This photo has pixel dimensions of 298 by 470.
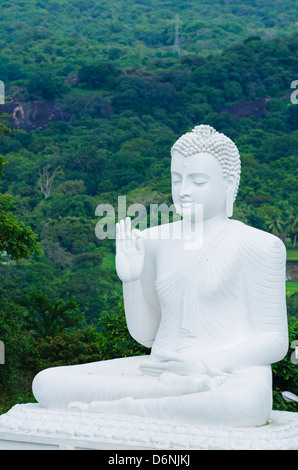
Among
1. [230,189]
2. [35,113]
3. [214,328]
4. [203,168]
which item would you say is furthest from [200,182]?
[35,113]

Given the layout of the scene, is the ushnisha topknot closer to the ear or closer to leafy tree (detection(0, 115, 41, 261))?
the ear

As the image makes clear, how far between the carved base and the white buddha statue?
0.18 meters

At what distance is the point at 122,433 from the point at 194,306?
1.27 m

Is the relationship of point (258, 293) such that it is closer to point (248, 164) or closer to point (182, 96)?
point (248, 164)

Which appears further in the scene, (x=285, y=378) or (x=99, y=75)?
(x=99, y=75)

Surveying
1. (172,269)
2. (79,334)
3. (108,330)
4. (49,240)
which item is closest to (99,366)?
(172,269)

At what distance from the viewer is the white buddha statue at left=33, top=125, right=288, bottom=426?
6.79 m

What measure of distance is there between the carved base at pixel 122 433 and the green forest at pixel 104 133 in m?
3.82

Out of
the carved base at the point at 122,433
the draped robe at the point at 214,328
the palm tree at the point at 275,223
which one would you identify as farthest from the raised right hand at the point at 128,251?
the palm tree at the point at 275,223

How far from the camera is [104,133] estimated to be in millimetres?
40938

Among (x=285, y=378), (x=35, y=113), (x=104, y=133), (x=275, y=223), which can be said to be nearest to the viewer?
(x=285, y=378)

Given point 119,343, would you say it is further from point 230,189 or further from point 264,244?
point 264,244

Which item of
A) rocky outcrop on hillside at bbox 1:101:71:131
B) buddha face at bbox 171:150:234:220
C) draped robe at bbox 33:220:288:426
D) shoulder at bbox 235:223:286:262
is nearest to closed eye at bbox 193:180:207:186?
buddha face at bbox 171:150:234:220

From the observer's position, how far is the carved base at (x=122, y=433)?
6.18m
